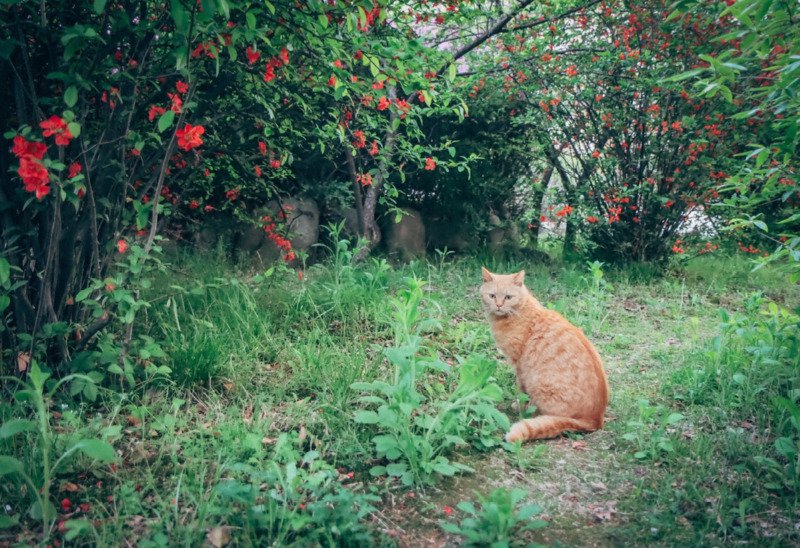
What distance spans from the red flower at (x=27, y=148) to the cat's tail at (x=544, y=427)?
2.43 m

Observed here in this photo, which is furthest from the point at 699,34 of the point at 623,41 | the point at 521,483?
the point at 521,483

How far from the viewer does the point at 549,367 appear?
9.84ft

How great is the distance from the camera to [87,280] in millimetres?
2949

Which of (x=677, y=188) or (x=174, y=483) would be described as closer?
(x=174, y=483)

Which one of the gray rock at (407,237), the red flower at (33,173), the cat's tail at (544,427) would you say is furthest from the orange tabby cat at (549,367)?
the gray rock at (407,237)

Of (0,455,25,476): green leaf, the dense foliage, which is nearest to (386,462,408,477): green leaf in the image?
the dense foliage

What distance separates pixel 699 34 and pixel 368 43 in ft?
15.0

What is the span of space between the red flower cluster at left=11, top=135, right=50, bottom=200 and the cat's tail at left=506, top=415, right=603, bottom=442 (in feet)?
7.74

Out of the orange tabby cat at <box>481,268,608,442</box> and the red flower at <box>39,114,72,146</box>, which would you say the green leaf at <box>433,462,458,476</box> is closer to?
the orange tabby cat at <box>481,268,608,442</box>

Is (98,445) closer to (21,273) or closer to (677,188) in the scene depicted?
(21,273)

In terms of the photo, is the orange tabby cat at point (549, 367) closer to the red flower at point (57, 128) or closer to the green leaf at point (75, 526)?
the green leaf at point (75, 526)

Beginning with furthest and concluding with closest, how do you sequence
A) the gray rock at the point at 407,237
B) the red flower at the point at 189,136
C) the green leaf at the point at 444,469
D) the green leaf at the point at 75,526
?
the gray rock at the point at 407,237 < the red flower at the point at 189,136 < the green leaf at the point at 444,469 < the green leaf at the point at 75,526

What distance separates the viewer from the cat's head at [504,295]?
11.3ft

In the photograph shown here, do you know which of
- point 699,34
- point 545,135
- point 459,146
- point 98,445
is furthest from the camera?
point 459,146
